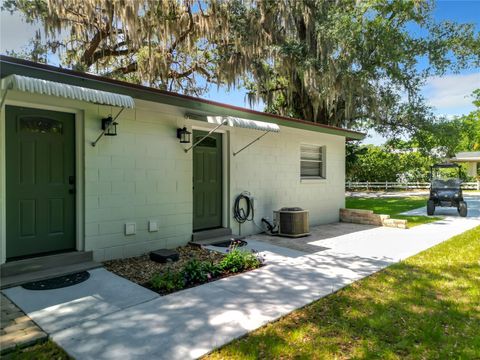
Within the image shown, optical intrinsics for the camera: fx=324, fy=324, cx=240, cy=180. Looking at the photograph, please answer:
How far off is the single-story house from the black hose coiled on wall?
114 mm

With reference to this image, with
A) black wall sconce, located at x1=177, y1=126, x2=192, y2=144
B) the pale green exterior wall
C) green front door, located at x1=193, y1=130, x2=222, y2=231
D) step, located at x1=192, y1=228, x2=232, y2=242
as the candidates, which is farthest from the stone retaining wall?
black wall sconce, located at x1=177, y1=126, x2=192, y2=144

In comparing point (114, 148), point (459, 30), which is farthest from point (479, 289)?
point (459, 30)

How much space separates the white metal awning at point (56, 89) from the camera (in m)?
3.18

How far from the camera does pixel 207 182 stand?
6.54 meters

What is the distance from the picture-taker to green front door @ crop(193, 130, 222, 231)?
6340 mm

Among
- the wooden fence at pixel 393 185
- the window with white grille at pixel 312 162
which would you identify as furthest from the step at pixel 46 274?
the wooden fence at pixel 393 185

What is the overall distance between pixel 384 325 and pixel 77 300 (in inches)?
122

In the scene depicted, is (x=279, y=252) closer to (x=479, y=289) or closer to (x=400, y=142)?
(x=479, y=289)

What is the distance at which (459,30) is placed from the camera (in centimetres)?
1266

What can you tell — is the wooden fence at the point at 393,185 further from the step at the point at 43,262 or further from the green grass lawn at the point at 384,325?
the step at the point at 43,262

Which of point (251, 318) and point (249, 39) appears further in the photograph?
Result: point (249, 39)

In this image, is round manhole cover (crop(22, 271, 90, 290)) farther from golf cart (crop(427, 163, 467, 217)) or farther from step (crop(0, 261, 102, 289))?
golf cart (crop(427, 163, 467, 217))

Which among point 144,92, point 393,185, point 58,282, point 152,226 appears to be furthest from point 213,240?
point 393,185

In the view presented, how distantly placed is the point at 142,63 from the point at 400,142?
42.4 feet
